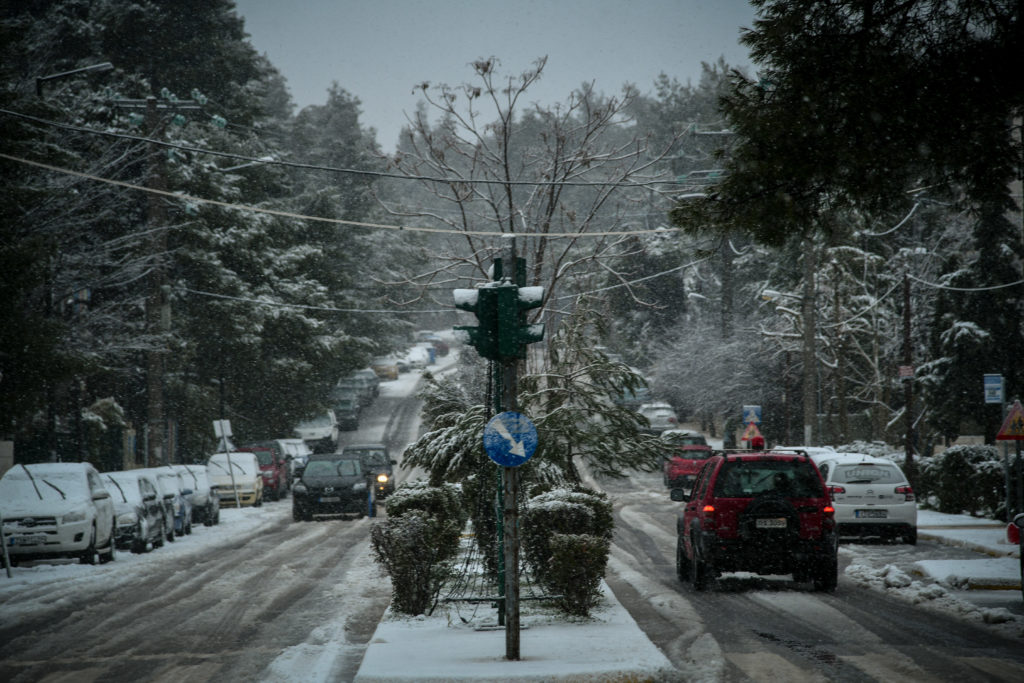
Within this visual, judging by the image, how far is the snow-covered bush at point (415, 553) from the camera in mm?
12078

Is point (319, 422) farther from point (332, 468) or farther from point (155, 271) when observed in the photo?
point (332, 468)

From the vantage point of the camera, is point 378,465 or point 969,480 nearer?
point 969,480

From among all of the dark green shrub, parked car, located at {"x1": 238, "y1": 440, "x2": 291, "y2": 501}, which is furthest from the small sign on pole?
parked car, located at {"x1": 238, "y1": 440, "x2": 291, "y2": 501}

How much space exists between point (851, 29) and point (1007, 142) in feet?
5.58

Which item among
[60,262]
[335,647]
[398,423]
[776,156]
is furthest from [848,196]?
[398,423]

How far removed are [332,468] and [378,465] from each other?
519 centimetres

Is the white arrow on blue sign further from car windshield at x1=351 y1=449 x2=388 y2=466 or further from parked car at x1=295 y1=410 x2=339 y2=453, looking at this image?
parked car at x1=295 y1=410 x2=339 y2=453

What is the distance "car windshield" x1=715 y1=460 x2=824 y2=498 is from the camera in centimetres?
1499

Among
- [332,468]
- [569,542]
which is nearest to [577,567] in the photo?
[569,542]

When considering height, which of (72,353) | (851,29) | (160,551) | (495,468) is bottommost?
(160,551)

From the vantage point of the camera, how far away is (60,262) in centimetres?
2855

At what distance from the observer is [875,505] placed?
21.2 meters

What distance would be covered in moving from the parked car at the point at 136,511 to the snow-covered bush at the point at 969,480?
17755mm

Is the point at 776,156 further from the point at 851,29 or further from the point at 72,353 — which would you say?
the point at 72,353
